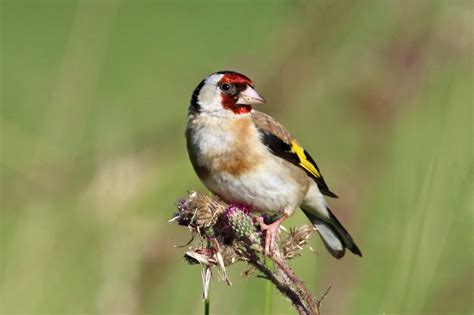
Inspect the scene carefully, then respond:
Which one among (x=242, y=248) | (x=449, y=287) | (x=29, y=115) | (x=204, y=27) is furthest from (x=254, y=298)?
(x=204, y=27)

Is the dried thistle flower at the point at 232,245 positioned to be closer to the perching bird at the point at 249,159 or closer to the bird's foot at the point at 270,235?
the bird's foot at the point at 270,235

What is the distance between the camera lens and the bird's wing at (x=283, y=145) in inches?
139

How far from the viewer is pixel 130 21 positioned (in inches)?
683

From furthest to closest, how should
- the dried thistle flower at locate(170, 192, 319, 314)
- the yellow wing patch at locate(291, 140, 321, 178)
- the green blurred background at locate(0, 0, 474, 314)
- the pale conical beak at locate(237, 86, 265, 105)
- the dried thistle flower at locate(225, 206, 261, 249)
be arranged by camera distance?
the yellow wing patch at locate(291, 140, 321, 178)
the pale conical beak at locate(237, 86, 265, 105)
the green blurred background at locate(0, 0, 474, 314)
the dried thistle flower at locate(225, 206, 261, 249)
the dried thistle flower at locate(170, 192, 319, 314)

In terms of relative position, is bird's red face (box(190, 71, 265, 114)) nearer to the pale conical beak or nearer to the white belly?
the pale conical beak

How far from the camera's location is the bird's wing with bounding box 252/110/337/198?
3531mm

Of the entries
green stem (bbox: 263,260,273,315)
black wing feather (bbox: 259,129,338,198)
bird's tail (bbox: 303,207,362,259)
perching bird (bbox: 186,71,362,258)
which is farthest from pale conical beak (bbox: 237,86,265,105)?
green stem (bbox: 263,260,273,315)

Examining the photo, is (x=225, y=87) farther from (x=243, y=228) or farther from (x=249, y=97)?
(x=243, y=228)

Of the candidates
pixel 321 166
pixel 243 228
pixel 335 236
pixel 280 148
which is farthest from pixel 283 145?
pixel 243 228

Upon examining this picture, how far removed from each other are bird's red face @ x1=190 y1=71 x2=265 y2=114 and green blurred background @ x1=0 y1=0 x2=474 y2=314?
9 cm

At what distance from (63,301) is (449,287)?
250cm

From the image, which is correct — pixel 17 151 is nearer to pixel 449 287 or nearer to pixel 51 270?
pixel 51 270

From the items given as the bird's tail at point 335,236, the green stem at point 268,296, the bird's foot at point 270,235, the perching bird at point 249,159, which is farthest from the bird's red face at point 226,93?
the green stem at point 268,296

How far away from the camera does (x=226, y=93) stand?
140 inches
